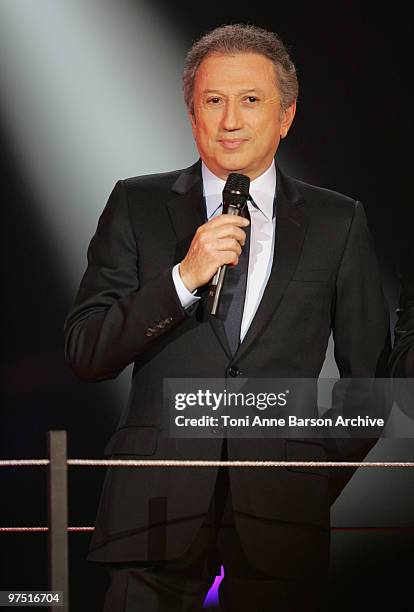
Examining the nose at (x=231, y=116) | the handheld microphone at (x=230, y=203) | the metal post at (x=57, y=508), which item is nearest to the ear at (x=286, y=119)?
the nose at (x=231, y=116)

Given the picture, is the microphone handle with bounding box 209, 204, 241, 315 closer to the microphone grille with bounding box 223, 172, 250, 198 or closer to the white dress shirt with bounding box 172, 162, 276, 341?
the microphone grille with bounding box 223, 172, 250, 198

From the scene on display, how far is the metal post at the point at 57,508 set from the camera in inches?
73.8

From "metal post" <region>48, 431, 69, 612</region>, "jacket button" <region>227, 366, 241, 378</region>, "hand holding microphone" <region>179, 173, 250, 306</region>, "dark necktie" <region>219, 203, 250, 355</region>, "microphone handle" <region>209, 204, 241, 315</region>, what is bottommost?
"metal post" <region>48, 431, 69, 612</region>

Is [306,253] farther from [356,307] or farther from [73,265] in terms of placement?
[73,265]

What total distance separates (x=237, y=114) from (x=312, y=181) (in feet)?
1.40

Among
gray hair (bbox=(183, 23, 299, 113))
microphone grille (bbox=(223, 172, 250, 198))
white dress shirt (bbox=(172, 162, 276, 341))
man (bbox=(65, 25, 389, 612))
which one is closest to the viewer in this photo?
microphone grille (bbox=(223, 172, 250, 198))

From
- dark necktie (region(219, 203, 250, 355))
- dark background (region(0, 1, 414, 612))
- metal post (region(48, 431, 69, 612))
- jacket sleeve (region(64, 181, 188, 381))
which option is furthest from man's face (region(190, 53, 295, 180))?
metal post (region(48, 431, 69, 612))

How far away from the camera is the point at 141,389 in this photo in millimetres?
2184

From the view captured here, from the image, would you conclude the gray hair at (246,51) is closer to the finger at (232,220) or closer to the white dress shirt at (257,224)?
the white dress shirt at (257,224)

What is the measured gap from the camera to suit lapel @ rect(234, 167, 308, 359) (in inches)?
86.0

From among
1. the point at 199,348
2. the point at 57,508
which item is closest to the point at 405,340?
the point at 199,348

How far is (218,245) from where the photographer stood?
194 centimetres

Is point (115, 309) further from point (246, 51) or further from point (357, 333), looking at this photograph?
point (246, 51)

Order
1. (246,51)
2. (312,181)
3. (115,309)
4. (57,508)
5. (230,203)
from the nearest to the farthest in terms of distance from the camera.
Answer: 1. (57,508)
2. (230,203)
3. (115,309)
4. (246,51)
5. (312,181)
